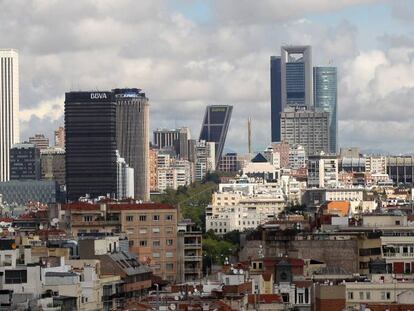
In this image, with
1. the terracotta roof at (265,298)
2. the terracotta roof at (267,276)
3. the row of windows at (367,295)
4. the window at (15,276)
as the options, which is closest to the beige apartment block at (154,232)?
the terracotta roof at (267,276)

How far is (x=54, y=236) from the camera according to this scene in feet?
403

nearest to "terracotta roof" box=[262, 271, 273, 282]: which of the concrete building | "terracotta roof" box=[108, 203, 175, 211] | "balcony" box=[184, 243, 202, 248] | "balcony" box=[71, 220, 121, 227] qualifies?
the concrete building

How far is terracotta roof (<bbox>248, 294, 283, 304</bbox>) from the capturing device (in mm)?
80125

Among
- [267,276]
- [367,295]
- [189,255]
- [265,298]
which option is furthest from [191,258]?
[265,298]

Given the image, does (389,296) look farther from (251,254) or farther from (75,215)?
(75,215)

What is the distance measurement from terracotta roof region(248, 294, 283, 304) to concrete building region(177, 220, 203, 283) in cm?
4346

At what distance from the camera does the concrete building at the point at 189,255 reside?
129 m

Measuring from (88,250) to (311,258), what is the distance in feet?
35.4

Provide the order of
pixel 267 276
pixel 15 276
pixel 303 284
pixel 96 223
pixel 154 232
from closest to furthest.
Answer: pixel 15 276, pixel 303 284, pixel 267 276, pixel 154 232, pixel 96 223

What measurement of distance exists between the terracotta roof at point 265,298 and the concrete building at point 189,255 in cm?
4346

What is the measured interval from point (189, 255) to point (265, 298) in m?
51.5

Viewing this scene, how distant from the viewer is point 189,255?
132375 mm

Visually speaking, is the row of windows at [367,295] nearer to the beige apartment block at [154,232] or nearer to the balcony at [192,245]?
the beige apartment block at [154,232]

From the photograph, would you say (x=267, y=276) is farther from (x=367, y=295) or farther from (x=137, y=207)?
(x=137, y=207)
